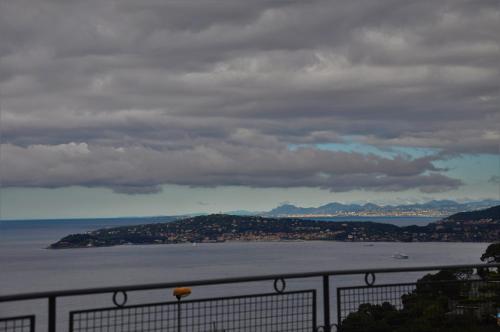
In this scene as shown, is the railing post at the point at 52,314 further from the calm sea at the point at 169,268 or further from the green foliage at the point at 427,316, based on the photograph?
the calm sea at the point at 169,268

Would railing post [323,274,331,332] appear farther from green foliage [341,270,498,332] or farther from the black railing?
green foliage [341,270,498,332]

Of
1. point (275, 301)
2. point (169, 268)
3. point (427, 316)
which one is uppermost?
point (275, 301)

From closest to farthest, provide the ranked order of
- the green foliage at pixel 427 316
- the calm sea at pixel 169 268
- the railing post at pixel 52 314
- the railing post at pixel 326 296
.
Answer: the railing post at pixel 52 314
the railing post at pixel 326 296
the green foliage at pixel 427 316
the calm sea at pixel 169 268

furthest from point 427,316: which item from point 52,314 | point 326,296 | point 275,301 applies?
point 52,314

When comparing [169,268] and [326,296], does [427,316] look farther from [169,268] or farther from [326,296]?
[169,268]

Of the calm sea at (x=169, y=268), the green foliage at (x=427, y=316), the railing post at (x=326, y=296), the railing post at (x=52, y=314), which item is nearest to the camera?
the railing post at (x=52, y=314)

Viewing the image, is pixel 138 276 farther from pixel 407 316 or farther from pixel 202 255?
pixel 407 316

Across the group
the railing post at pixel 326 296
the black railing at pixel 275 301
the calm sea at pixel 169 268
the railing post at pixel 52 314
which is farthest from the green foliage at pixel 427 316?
the calm sea at pixel 169 268

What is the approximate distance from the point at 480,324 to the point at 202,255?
17938 cm

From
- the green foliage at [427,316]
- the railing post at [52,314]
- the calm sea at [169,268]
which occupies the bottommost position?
the calm sea at [169,268]

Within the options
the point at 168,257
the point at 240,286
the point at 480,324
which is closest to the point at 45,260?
the point at 168,257

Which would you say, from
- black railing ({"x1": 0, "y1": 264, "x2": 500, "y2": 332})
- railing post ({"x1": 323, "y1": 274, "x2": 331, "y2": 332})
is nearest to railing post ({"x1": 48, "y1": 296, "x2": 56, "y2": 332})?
black railing ({"x1": 0, "y1": 264, "x2": 500, "y2": 332})

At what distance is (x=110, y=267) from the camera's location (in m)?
152

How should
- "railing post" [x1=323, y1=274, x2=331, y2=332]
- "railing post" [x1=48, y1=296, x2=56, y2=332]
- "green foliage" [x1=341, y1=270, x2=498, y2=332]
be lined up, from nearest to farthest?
1. "railing post" [x1=48, y1=296, x2=56, y2=332]
2. "railing post" [x1=323, y1=274, x2=331, y2=332]
3. "green foliage" [x1=341, y1=270, x2=498, y2=332]
